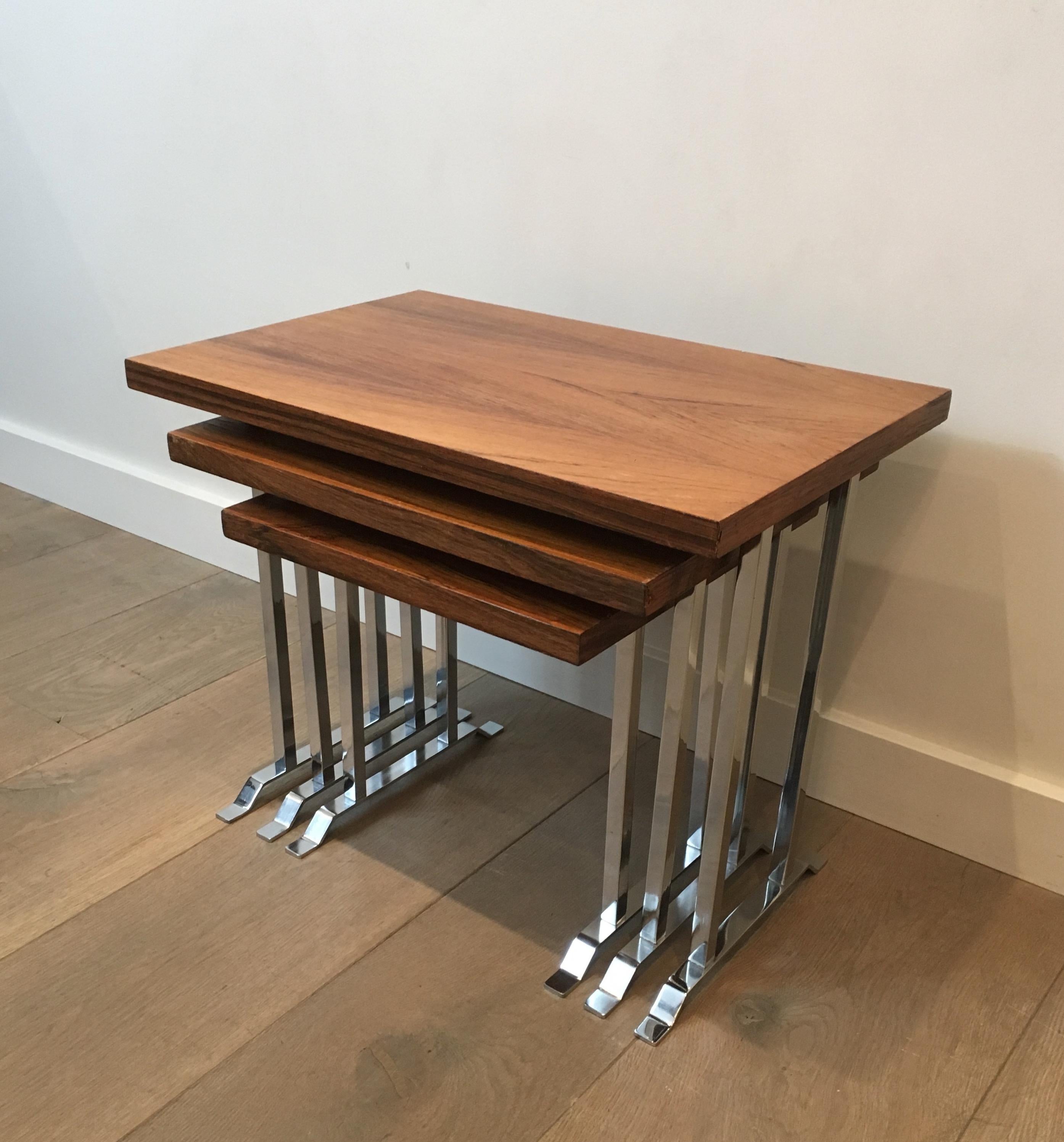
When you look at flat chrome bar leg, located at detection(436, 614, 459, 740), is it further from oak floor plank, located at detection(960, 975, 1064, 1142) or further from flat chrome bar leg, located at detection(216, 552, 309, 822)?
oak floor plank, located at detection(960, 975, 1064, 1142)

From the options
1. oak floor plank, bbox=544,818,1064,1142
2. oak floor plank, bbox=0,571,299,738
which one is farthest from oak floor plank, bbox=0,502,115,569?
oak floor plank, bbox=544,818,1064,1142

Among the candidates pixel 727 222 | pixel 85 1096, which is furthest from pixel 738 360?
pixel 85 1096

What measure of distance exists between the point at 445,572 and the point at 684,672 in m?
0.21

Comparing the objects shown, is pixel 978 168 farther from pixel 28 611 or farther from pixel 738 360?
pixel 28 611

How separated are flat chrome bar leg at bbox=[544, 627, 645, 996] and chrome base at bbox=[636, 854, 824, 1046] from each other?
0.07 m

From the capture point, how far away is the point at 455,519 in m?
0.91

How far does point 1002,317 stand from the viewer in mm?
1086

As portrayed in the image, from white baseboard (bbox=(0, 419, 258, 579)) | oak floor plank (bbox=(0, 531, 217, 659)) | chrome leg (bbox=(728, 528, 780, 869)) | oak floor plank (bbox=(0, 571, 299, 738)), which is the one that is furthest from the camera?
white baseboard (bbox=(0, 419, 258, 579))

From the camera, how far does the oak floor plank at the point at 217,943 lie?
98cm

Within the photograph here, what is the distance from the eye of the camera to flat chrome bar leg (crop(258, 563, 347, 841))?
1.21 metres

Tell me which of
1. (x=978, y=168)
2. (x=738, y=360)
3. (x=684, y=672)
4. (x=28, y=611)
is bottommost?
(x=28, y=611)

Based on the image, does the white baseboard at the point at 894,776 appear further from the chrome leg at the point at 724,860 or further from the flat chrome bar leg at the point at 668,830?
the flat chrome bar leg at the point at 668,830

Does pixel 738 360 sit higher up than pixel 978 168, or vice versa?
pixel 978 168

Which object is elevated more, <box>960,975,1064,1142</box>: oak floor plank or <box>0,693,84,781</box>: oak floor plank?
<box>960,975,1064,1142</box>: oak floor plank
